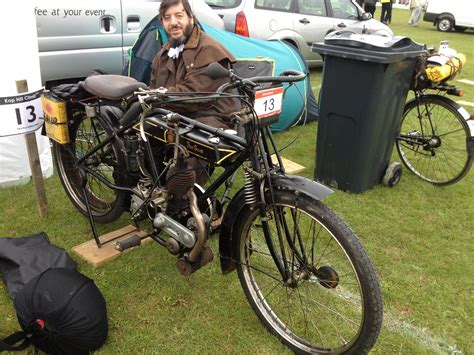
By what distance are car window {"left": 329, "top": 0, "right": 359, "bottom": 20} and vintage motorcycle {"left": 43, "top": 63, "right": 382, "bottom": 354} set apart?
6752mm

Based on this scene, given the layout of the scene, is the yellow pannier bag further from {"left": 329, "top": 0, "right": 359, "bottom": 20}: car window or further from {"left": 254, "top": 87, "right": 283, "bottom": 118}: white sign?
{"left": 329, "top": 0, "right": 359, "bottom": 20}: car window

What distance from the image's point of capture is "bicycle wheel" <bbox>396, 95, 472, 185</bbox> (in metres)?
3.96

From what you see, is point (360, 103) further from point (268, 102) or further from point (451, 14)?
point (451, 14)

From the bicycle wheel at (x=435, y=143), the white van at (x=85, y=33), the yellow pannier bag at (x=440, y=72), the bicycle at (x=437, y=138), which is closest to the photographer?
the yellow pannier bag at (x=440, y=72)

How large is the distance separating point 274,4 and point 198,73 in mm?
5171

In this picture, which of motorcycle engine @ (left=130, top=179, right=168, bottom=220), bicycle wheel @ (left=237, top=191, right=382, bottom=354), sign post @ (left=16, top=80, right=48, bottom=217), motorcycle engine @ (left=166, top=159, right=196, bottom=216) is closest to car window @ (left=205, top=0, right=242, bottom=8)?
sign post @ (left=16, top=80, right=48, bottom=217)

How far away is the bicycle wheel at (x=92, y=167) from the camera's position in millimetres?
2848

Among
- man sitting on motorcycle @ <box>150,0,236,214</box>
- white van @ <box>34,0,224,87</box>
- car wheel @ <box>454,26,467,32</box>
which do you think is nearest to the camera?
man sitting on motorcycle @ <box>150,0,236,214</box>

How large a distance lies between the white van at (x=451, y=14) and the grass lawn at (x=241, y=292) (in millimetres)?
14441

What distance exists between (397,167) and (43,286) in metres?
3.05

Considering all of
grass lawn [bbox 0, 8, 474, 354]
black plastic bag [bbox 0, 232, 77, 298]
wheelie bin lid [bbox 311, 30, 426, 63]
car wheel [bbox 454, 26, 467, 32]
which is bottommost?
grass lawn [bbox 0, 8, 474, 354]

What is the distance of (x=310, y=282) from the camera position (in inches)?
88.4

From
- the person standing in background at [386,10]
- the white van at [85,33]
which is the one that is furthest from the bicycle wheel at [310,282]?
the person standing in background at [386,10]

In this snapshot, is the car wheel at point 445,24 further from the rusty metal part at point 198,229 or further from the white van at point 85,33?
the rusty metal part at point 198,229
